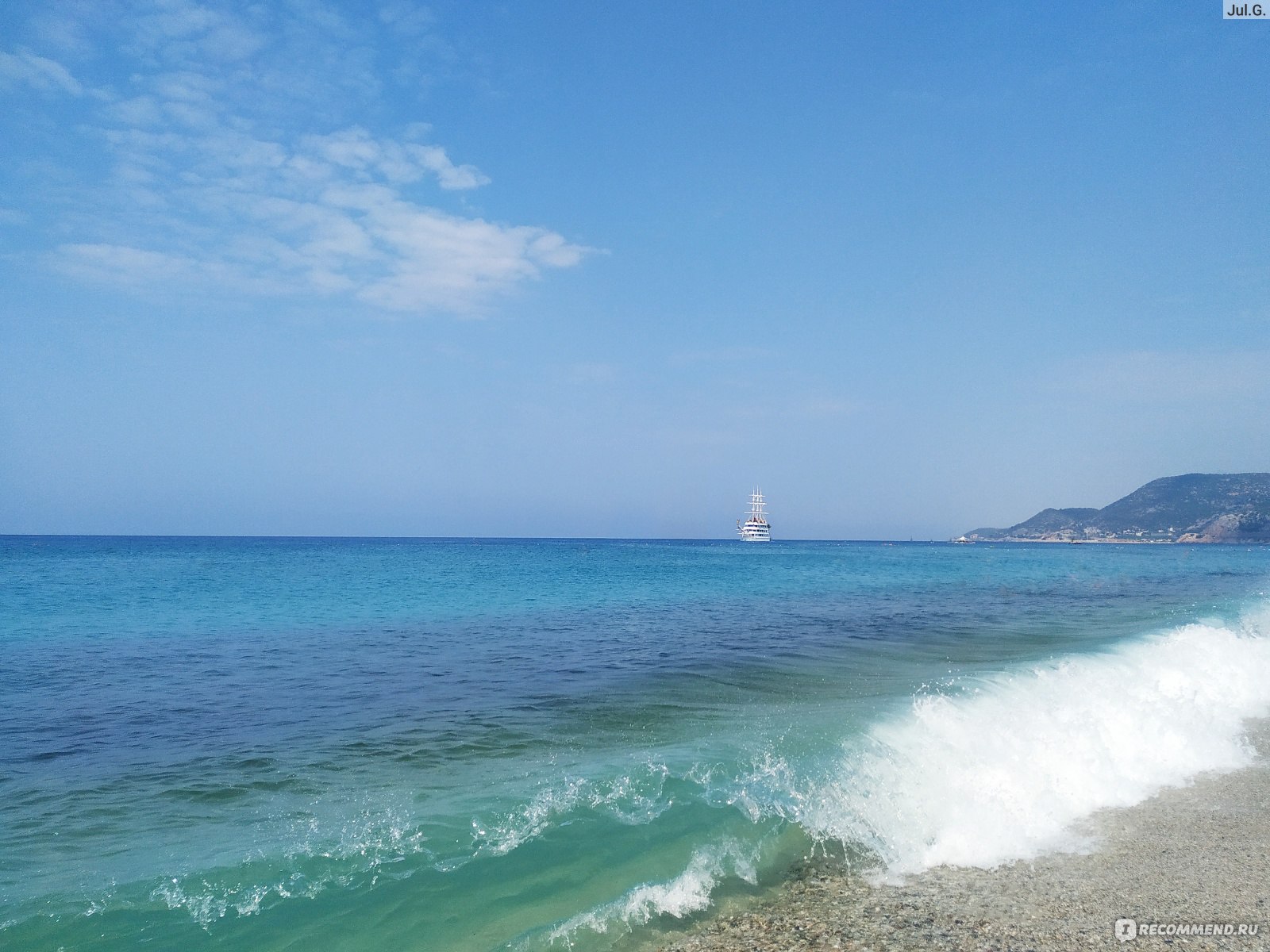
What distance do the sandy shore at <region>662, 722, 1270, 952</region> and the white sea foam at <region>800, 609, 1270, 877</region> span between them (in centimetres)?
46

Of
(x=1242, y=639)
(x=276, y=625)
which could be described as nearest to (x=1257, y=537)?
(x=1242, y=639)

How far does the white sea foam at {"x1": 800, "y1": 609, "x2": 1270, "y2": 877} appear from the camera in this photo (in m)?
7.51

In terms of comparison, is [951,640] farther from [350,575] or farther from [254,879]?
[350,575]

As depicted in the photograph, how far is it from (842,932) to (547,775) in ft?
13.5

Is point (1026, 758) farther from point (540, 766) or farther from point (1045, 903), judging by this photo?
point (540, 766)

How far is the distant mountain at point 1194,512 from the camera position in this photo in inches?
5856

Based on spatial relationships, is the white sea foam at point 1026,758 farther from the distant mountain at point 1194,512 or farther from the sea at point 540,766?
Result: the distant mountain at point 1194,512

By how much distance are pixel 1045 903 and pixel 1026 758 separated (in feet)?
12.0

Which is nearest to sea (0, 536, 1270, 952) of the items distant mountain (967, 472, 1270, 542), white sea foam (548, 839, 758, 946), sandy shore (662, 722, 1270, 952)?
white sea foam (548, 839, 758, 946)

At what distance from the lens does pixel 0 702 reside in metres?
13.4

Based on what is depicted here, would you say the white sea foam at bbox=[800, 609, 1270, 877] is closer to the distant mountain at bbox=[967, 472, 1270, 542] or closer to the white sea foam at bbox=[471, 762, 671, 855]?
the white sea foam at bbox=[471, 762, 671, 855]

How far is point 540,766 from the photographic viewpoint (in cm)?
914

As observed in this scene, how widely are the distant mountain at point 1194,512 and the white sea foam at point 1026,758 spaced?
17257cm

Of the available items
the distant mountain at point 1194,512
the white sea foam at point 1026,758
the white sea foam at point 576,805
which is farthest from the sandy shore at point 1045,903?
the distant mountain at point 1194,512
